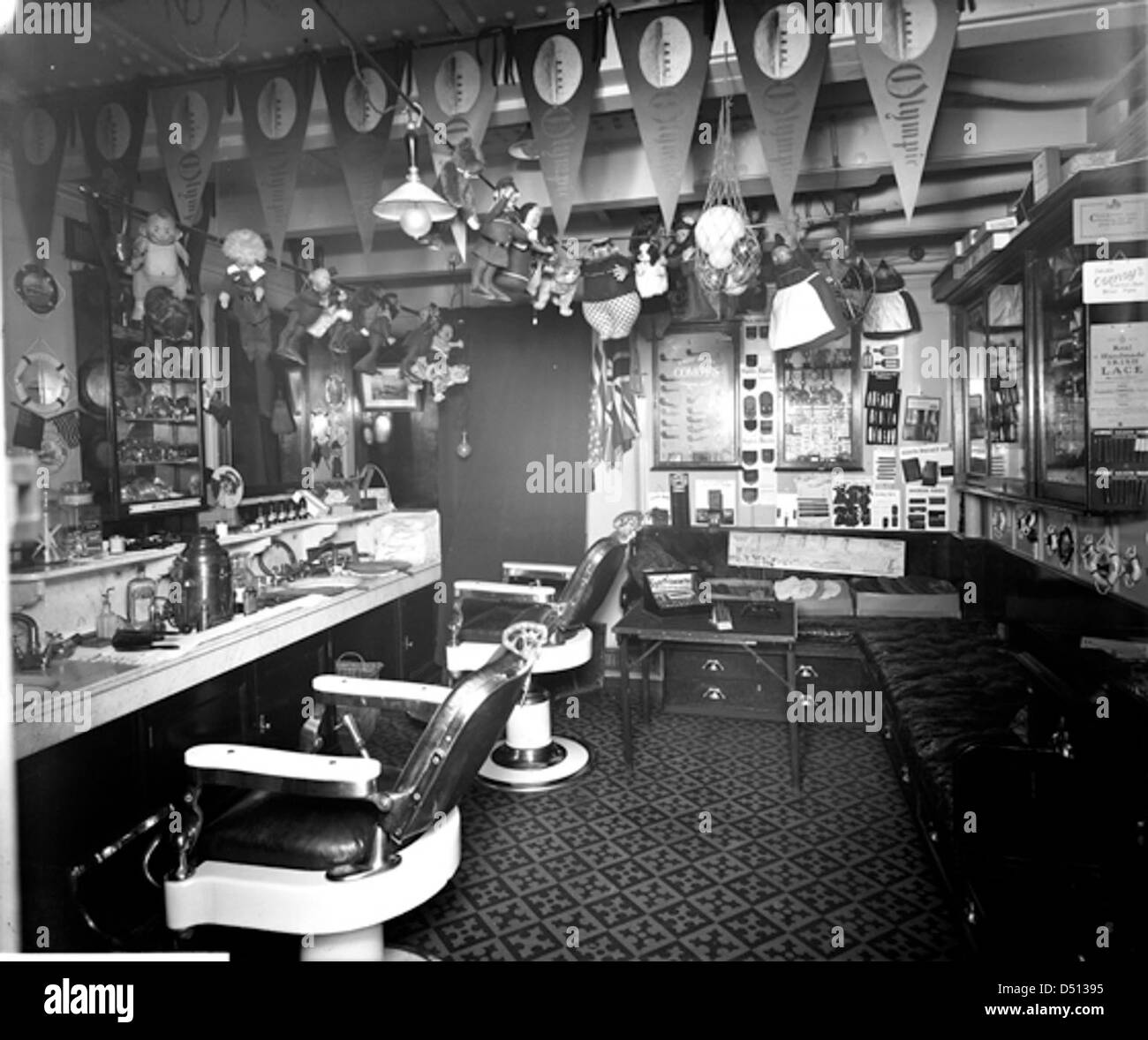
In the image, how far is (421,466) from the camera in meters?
5.75

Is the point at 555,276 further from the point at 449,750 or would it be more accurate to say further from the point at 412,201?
the point at 449,750

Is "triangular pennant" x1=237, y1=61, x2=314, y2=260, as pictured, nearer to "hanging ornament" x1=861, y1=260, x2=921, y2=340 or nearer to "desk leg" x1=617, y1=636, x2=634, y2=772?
"desk leg" x1=617, y1=636, x2=634, y2=772

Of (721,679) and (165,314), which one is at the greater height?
(165,314)

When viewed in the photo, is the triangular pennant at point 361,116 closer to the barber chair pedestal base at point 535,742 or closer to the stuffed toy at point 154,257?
the stuffed toy at point 154,257

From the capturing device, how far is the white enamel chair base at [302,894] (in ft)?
6.03

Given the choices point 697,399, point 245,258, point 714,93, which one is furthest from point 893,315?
point 245,258

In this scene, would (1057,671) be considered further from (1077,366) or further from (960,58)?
(960,58)

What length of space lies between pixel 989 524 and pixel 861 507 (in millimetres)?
740

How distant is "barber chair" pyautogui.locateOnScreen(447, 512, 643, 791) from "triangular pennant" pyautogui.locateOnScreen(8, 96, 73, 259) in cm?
245

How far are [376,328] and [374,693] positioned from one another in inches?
123

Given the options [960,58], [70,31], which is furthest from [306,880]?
[960,58]

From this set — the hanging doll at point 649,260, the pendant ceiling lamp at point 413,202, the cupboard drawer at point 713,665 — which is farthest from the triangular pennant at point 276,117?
the cupboard drawer at point 713,665

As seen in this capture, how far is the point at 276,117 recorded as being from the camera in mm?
3068

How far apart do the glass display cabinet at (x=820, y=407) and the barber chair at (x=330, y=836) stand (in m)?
3.54
